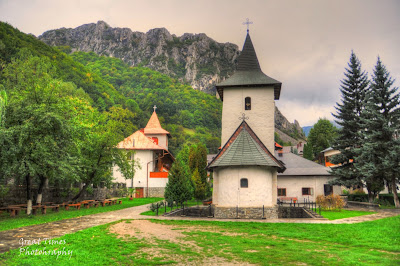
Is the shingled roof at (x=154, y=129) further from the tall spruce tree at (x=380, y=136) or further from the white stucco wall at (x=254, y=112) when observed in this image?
the tall spruce tree at (x=380, y=136)

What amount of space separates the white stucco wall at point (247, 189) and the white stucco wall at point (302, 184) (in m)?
14.9

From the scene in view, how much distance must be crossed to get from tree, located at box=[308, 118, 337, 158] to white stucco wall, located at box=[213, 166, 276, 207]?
5752cm

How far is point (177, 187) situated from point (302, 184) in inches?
669

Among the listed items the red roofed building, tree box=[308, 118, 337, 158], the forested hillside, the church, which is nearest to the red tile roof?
the red roofed building

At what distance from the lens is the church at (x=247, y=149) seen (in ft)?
62.3

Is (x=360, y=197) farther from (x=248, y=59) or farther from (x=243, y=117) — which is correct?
(x=248, y=59)

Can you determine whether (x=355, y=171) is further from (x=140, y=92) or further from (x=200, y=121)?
(x=140, y=92)

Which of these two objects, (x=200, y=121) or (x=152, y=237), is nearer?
(x=152, y=237)

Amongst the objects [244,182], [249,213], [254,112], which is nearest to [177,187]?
[244,182]

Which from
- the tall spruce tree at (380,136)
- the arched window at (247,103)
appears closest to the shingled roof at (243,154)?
the arched window at (247,103)

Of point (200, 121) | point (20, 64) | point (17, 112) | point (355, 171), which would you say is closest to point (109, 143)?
point (17, 112)

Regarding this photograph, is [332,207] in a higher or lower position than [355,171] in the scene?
lower

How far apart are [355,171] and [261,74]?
1370 centimetres

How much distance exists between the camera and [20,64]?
42.2 m
